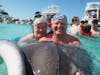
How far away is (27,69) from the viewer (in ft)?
10.9

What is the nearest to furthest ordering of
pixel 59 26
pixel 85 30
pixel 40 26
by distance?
pixel 59 26 < pixel 40 26 < pixel 85 30

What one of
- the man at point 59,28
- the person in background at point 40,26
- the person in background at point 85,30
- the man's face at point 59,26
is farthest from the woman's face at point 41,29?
the person in background at point 85,30

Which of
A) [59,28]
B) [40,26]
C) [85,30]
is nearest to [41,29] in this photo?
[40,26]

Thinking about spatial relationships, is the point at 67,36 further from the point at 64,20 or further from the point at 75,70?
the point at 75,70

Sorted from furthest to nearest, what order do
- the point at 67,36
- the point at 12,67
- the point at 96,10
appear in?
1. the point at 96,10
2. the point at 67,36
3. the point at 12,67

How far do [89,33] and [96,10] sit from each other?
22.9 meters

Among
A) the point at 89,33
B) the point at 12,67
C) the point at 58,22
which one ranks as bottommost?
the point at 89,33

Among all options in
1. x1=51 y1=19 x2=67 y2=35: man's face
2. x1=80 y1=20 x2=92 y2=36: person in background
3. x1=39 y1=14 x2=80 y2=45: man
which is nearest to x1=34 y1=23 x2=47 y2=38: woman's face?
x1=39 y1=14 x2=80 y2=45: man

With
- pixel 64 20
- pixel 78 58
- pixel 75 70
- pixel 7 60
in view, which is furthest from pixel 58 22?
pixel 7 60

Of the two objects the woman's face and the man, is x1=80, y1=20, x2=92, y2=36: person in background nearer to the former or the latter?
the woman's face

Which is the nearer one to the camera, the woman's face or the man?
the man

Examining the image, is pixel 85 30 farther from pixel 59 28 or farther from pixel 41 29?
pixel 59 28

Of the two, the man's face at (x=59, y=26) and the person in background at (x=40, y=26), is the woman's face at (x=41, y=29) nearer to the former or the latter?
the person in background at (x=40, y=26)

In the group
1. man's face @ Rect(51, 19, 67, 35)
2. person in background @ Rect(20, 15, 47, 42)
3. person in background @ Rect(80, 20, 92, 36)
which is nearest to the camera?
man's face @ Rect(51, 19, 67, 35)
